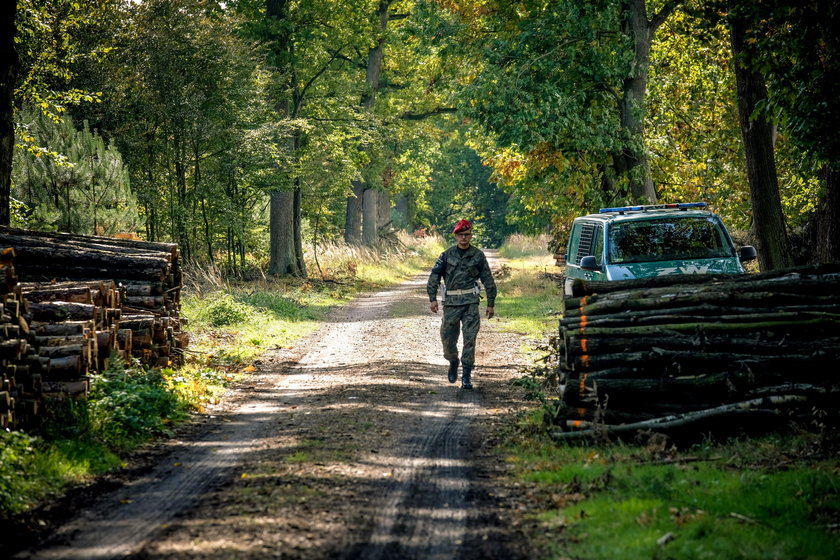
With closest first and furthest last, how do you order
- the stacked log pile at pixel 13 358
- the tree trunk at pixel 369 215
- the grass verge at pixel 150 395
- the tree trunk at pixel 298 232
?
the grass verge at pixel 150 395
the stacked log pile at pixel 13 358
the tree trunk at pixel 298 232
the tree trunk at pixel 369 215

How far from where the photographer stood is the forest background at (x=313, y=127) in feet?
55.3

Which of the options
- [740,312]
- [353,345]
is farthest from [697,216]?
[353,345]

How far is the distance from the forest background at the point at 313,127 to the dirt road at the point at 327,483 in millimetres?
5445

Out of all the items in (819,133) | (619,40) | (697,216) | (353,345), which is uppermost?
(619,40)

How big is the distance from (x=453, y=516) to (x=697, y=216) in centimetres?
833

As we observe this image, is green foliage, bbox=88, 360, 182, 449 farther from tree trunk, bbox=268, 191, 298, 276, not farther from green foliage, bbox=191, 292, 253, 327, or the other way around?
tree trunk, bbox=268, 191, 298, 276

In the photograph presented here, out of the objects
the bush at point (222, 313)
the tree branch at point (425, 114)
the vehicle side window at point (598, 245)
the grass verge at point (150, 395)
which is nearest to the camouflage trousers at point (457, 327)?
the vehicle side window at point (598, 245)

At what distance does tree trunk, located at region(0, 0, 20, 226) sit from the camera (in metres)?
Result: 12.2

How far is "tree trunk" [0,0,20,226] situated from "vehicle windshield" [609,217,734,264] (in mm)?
8732

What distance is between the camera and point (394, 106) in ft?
132

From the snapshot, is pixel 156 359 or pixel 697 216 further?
pixel 697 216

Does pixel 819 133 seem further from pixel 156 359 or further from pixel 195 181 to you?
pixel 195 181

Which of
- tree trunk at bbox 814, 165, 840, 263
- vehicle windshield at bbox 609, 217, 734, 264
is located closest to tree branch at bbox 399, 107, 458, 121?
vehicle windshield at bbox 609, 217, 734, 264

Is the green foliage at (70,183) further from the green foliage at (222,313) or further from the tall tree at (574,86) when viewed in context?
the tall tree at (574,86)
